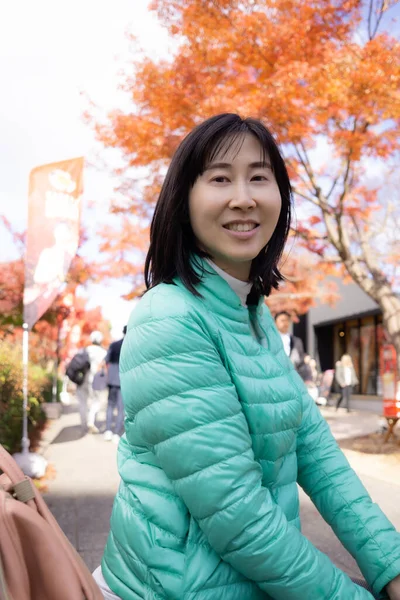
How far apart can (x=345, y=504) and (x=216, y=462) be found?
1.75ft

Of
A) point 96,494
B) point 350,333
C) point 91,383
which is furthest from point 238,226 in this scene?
point 350,333

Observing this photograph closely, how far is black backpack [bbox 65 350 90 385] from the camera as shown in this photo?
416 inches

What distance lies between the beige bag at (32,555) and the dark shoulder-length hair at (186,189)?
57cm

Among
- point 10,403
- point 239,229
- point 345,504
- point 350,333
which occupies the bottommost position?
point 350,333

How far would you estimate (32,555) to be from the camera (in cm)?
95

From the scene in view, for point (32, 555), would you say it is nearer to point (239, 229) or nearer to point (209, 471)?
point (209, 471)

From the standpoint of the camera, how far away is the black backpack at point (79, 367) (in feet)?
34.6

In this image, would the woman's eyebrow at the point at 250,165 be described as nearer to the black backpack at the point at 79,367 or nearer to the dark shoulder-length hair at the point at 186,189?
the dark shoulder-length hair at the point at 186,189

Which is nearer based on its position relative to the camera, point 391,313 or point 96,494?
point 96,494

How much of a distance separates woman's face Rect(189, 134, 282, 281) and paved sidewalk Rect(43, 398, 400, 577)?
9.55 feet

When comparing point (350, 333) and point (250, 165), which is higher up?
point (250, 165)

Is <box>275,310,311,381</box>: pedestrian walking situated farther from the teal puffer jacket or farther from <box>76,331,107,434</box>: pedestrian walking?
the teal puffer jacket

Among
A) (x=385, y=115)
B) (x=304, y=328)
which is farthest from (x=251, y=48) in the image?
(x=304, y=328)

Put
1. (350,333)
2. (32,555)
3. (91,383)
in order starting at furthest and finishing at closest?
(350,333) → (91,383) → (32,555)
